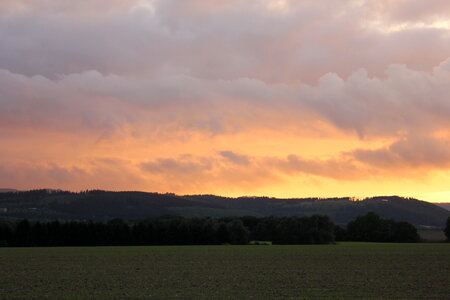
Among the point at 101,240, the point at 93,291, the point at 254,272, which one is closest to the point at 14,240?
the point at 101,240

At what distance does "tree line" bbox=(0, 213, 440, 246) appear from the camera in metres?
116

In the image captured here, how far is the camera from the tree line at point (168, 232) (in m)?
116

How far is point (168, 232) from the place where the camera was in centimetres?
12256

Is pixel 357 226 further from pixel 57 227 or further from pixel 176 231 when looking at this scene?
pixel 57 227

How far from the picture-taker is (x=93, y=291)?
30625mm

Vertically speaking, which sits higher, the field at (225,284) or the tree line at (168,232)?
the tree line at (168,232)

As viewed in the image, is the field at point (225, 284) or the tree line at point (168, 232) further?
the tree line at point (168, 232)

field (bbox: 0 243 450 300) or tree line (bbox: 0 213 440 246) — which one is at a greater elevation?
tree line (bbox: 0 213 440 246)

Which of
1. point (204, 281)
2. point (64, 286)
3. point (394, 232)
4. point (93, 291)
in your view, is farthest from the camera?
point (394, 232)

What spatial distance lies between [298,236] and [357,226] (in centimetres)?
2632

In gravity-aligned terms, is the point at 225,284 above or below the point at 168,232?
below

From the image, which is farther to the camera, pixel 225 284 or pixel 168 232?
pixel 168 232

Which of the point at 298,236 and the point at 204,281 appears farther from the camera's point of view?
the point at 298,236

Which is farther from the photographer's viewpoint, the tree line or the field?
the tree line
